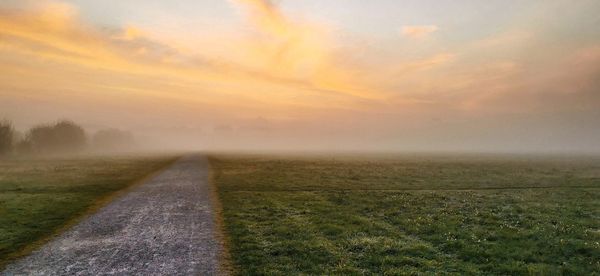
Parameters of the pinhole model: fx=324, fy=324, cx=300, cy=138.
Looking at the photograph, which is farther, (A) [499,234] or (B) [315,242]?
(A) [499,234]

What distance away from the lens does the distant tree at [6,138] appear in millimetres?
106438

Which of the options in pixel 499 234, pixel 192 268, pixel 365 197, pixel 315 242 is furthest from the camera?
pixel 365 197

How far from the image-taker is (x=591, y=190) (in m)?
34.5

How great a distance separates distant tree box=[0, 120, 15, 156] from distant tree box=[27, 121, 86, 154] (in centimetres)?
1187

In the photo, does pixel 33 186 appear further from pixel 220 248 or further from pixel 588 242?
pixel 588 242

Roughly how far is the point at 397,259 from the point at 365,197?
15.8 meters

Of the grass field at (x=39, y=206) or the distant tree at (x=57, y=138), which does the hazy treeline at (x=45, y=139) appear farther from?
the grass field at (x=39, y=206)

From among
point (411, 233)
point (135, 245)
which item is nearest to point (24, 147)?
point (135, 245)

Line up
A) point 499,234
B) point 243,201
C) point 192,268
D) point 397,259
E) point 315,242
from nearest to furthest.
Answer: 1. point 192,268
2. point 397,259
3. point 315,242
4. point 499,234
5. point 243,201

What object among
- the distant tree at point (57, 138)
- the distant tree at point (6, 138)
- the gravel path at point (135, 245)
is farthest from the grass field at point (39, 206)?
the distant tree at point (57, 138)

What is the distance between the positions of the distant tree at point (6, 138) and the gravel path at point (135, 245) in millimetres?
117214

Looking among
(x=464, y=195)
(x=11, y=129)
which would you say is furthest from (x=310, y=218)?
(x=11, y=129)

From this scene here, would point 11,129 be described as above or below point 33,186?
above

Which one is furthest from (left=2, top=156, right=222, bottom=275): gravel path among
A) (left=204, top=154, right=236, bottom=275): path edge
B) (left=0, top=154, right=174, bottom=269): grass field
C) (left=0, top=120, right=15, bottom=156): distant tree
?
(left=0, top=120, right=15, bottom=156): distant tree
